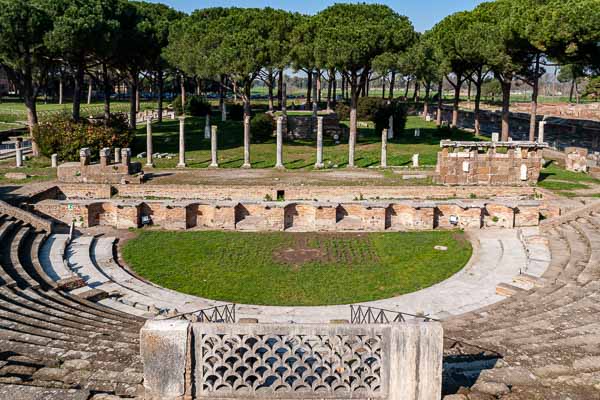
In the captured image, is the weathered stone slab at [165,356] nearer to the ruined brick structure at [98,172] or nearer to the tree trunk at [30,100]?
the ruined brick structure at [98,172]

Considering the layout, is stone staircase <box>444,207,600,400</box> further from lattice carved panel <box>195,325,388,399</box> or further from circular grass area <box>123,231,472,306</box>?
circular grass area <box>123,231,472,306</box>

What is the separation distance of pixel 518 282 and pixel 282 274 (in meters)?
6.35

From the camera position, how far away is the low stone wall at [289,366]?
654cm

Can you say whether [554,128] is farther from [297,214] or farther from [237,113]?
[297,214]

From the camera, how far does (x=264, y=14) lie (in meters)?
45.2

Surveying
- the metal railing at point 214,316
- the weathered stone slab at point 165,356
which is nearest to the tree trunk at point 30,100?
the metal railing at point 214,316

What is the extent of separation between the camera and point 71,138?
31.3 m

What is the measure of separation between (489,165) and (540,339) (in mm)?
17556

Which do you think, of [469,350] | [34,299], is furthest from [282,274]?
[469,350]

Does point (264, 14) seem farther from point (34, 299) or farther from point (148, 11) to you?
point (34, 299)

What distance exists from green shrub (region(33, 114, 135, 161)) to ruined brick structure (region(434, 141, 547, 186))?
1727cm

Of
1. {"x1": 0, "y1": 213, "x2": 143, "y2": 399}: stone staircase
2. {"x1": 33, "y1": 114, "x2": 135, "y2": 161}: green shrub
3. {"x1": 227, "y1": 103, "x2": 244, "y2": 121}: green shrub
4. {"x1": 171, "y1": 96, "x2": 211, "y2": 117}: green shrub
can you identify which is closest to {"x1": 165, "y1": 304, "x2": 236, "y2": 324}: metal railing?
{"x1": 0, "y1": 213, "x2": 143, "y2": 399}: stone staircase

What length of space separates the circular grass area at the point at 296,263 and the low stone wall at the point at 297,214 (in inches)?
26.1

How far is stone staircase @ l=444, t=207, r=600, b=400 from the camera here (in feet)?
23.9
